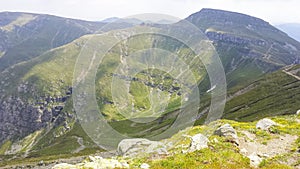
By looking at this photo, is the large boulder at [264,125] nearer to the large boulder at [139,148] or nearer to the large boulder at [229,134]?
the large boulder at [229,134]

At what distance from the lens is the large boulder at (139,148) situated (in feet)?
109

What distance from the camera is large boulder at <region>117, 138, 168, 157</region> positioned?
33.3m

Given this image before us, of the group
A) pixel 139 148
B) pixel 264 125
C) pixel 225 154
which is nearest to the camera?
pixel 225 154

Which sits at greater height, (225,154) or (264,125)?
(225,154)

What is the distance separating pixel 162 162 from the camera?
26.6 meters

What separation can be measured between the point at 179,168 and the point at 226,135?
11.8m

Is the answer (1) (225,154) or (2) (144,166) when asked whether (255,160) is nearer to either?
(1) (225,154)

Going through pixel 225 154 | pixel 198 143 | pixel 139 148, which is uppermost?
pixel 225 154

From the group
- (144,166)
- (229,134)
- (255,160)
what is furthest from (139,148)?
(255,160)

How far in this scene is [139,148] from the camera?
37281mm

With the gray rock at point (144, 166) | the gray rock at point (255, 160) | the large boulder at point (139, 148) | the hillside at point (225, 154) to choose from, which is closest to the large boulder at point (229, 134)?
the hillside at point (225, 154)

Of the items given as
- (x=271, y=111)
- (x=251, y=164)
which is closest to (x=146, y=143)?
(x=251, y=164)

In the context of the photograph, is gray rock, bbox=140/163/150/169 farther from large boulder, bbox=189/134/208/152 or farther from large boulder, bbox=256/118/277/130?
Result: large boulder, bbox=256/118/277/130

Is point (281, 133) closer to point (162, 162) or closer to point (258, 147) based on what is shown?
point (258, 147)
